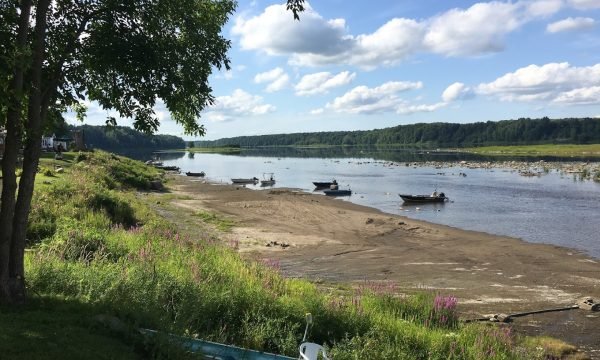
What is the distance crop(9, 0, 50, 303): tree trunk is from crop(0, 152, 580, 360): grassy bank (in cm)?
56

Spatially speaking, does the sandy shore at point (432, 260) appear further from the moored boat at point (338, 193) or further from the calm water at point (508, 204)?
the moored boat at point (338, 193)

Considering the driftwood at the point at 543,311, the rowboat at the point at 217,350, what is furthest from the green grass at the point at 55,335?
the driftwood at the point at 543,311

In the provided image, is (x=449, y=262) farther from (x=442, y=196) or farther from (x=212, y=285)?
(x=442, y=196)

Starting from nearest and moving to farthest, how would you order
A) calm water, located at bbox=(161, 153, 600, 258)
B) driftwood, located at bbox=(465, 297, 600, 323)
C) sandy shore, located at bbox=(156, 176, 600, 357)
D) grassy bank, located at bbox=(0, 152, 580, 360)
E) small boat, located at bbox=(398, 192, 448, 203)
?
grassy bank, located at bbox=(0, 152, 580, 360) → driftwood, located at bbox=(465, 297, 600, 323) → sandy shore, located at bbox=(156, 176, 600, 357) → calm water, located at bbox=(161, 153, 600, 258) → small boat, located at bbox=(398, 192, 448, 203)

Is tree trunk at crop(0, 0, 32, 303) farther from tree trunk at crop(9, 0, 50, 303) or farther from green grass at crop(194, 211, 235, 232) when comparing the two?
green grass at crop(194, 211, 235, 232)

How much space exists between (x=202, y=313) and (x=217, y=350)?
161cm

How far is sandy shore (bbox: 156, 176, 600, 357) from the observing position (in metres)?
15.6

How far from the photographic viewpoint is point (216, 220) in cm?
3291

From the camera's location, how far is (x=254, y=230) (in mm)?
30000

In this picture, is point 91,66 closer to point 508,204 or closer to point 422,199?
point 422,199

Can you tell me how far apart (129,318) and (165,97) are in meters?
3.64

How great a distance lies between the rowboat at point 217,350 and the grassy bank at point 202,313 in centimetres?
36

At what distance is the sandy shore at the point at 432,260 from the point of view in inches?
613

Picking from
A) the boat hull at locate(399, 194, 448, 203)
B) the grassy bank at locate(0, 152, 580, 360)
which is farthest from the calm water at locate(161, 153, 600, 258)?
the grassy bank at locate(0, 152, 580, 360)
